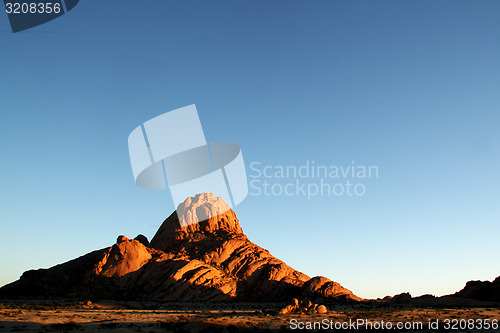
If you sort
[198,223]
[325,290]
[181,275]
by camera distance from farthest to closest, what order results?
[198,223]
[325,290]
[181,275]

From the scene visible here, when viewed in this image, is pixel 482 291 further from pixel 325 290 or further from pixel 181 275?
pixel 181 275

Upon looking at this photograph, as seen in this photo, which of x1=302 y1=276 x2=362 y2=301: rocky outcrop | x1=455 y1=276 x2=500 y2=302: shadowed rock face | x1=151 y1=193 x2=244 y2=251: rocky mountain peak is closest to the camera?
x1=455 y1=276 x2=500 y2=302: shadowed rock face

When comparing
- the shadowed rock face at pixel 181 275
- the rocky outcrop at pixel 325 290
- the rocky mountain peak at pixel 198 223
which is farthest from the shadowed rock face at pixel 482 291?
the rocky mountain peak at pixel 198 223

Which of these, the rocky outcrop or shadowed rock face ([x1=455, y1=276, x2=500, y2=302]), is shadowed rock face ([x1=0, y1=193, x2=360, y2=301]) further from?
shadowed rock face ([x1=455, y1=276, x2=500, y2=302])

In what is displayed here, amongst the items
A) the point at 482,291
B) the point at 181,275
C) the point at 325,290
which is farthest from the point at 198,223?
the point at 482,291

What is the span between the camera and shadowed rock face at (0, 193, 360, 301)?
8131 cm

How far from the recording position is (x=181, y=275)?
277 feet

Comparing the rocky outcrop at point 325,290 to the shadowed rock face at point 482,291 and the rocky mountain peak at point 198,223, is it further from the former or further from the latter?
the rocky mountain peak at point 198,223

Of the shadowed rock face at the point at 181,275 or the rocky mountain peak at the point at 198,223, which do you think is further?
the rocky mountain peak at the point at 198,223

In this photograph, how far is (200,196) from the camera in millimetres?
117812

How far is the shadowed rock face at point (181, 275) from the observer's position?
81.3 metres

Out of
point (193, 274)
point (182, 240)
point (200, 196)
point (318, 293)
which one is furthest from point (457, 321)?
point (200, 196)

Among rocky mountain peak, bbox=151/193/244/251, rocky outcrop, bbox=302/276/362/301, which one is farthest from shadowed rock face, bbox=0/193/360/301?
rocky mountain peak, bbox=151/193/244/251

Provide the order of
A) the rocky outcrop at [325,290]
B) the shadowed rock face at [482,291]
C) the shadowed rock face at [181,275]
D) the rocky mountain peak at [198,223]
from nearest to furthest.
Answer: the shadowed rock face at [482,291] → the shadowed rock face at [181,275] → the rocky outcrop at [325,290] → the rocky mountain peak at [198,223]
